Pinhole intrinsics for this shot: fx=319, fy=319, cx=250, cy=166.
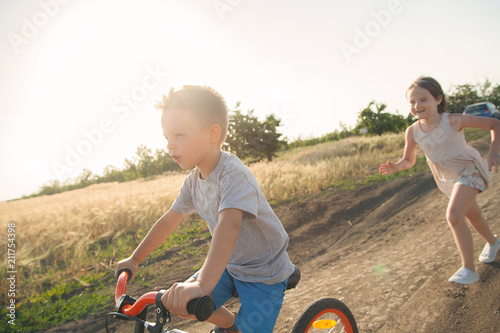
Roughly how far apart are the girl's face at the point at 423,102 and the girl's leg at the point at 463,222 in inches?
35.5

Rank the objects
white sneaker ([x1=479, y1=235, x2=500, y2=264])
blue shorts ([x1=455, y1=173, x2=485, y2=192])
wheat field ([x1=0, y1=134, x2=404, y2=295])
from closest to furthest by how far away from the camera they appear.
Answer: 1. blue shorts ([x1=455, y1=173, x2=485, y2=192])
2. white sneaker ([x1=479, y1=235, x2=500, y2=264])
3. wheat field ([x1=0, y1=134, x2=404, y2=295])

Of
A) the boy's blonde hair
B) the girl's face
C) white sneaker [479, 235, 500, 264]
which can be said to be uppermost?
the boy's blonde hair

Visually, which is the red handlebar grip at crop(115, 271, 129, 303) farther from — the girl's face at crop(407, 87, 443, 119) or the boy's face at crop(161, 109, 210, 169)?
the girl's face at crop(407, 87, 443, 119)

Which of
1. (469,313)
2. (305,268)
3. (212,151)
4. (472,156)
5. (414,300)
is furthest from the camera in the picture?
(305,268)

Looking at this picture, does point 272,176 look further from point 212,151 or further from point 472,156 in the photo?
point 212,151

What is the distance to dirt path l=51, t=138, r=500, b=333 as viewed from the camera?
280cm

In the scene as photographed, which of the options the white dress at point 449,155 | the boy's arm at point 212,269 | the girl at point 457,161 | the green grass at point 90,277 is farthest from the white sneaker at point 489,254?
the green grass at point 90,277

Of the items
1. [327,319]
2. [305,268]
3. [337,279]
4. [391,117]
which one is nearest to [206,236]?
[305,268]

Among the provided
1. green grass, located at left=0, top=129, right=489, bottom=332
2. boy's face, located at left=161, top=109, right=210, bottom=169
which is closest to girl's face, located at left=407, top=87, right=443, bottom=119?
boy's face, located at left=161, top=109, right=210, bottom=169

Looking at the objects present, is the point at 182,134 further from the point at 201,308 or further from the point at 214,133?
the point at 201,308

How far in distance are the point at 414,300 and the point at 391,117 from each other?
28.4 m

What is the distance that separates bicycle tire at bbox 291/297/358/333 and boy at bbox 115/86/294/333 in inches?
→ 6.4

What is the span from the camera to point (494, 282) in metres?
3.14

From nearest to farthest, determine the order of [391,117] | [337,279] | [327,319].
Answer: [327,319] < [337,279] < [391,117]
